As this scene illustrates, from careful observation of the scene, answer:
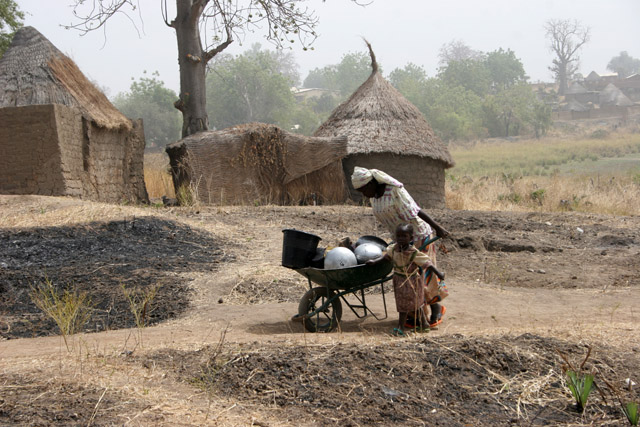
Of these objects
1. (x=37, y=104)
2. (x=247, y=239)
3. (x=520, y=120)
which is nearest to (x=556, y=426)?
(x=247, y=239)

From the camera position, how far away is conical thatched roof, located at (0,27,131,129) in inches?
399

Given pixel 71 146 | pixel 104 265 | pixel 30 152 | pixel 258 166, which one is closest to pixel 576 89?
pixel 258 166

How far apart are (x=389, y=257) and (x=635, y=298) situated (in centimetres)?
315

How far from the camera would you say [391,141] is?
13305 millimetres

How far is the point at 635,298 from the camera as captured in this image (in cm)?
632

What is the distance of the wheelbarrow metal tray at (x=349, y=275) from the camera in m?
4.71

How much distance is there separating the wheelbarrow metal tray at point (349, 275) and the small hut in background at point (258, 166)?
691cm

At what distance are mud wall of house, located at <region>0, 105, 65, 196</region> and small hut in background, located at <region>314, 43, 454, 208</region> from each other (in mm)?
5816

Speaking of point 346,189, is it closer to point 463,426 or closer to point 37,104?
point 37,104

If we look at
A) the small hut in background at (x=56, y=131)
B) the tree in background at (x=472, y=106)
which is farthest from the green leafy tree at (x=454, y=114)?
the small hut in background at (x=56, y=131)

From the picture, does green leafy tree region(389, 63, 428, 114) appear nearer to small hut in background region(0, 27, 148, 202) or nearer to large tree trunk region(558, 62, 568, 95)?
large tree trunk region(558, 62, 568, 95)

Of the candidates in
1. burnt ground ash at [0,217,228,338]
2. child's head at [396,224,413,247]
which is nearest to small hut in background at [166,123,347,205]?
burnt ground ash at [0,217,228,338]

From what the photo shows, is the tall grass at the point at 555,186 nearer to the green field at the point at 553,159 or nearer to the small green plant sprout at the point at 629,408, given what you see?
the green field at the point at 553,159

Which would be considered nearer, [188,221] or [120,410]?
[120,410]
